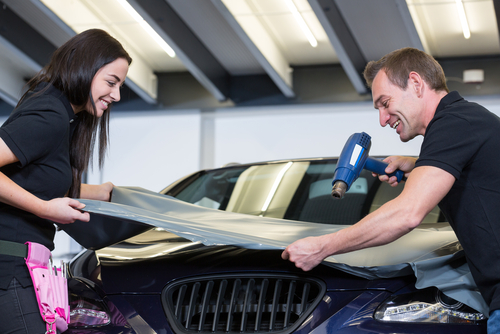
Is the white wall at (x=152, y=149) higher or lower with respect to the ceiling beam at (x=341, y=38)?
lower

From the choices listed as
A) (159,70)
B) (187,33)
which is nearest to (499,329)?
(187,33)

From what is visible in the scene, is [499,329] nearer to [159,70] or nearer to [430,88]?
[430,88]

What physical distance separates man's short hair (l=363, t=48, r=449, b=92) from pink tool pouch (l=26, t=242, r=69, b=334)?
1.27 meters

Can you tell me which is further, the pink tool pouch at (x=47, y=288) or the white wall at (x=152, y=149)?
the white wall at (x=152, y=149)

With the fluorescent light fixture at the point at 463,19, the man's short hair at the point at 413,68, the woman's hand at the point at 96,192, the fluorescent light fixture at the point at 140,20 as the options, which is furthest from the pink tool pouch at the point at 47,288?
the fluorescent light fixture at the point at 463,19

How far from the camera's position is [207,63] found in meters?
9.49

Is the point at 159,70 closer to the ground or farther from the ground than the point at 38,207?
farther from the ground

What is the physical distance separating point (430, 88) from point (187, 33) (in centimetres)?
746

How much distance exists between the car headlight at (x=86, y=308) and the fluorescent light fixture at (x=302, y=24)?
6.64 m

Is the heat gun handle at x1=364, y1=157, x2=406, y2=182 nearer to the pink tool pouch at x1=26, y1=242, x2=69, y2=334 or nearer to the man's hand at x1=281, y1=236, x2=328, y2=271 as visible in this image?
the man's hand at x1=281, y1=236, x2=328, y2=271

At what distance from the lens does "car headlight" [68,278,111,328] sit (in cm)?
181

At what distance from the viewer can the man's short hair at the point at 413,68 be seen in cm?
173

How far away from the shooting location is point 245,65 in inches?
399

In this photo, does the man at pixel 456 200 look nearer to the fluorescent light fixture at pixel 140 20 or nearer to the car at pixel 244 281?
the car at pixel 244 281
